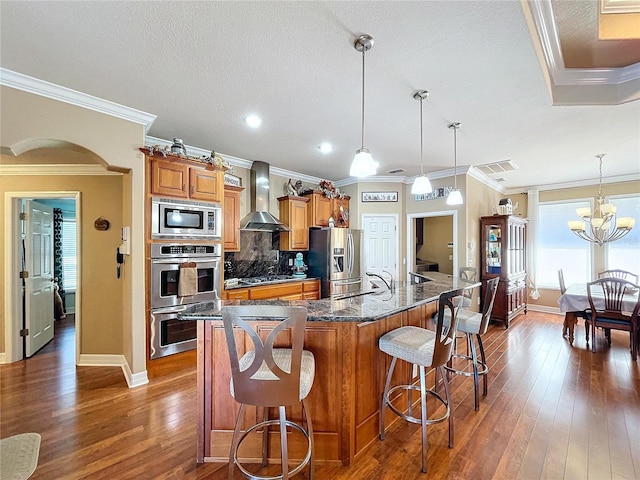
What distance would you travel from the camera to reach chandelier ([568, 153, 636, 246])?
419 cm

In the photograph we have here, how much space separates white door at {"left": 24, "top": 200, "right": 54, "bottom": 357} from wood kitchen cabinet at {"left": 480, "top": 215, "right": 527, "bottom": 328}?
694 centimetres

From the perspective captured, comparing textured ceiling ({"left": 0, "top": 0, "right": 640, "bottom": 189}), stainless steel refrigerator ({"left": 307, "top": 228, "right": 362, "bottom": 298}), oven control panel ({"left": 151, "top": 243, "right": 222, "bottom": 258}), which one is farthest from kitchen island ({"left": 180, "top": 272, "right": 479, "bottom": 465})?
stainless steel refrigerator ({"left": 307, "top": 228, "right": 362, "bottom": 298})

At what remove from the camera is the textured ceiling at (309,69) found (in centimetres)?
167

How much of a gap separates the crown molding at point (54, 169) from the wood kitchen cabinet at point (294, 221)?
7.84ft

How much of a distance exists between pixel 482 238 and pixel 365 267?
2.26 metres

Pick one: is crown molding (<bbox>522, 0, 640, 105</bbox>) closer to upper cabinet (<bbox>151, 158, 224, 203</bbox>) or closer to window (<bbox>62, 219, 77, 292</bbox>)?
upper cabinet (<bbox>151, 158, 224, 203</bbox>)

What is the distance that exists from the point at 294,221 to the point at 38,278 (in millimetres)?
3656

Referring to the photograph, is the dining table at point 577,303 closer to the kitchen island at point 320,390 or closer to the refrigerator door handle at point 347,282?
the refrigerator door handle at point 347,282

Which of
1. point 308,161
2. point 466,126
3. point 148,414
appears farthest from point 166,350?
point 466,126

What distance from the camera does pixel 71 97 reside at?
247cm

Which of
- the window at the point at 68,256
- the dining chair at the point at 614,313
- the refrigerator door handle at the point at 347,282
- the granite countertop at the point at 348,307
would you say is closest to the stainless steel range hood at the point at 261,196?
the refrigerator door handle at the point at 347,282

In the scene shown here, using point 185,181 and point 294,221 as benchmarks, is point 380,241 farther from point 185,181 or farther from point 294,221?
point 185,181

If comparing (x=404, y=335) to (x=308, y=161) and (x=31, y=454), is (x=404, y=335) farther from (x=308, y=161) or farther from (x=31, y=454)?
(x=308, y=161)

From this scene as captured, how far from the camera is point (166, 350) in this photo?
9.92 ft
